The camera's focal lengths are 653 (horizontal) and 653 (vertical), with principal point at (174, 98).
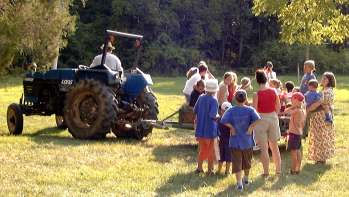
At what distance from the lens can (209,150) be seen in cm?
948

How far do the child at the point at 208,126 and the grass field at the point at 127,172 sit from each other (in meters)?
0.33

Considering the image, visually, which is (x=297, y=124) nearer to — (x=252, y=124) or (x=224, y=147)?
(x=224, y=147)

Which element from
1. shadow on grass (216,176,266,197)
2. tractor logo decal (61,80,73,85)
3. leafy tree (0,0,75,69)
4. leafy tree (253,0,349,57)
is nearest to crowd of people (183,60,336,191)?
shadow on grass (216,176,266,197)

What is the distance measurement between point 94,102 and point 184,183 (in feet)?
14.5

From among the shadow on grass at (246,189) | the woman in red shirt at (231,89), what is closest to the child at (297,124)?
the shadow on grass at (246,189)

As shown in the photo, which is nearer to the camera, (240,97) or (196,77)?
(240,97)

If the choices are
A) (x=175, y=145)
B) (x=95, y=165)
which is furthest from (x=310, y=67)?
(x=95, y=165)

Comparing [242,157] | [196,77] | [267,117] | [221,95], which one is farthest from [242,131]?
[196,77]

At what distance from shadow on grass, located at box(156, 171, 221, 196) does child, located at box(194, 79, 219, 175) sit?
0.28 metres

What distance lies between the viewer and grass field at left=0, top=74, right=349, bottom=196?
8.23 m

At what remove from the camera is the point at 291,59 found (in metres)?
52.9

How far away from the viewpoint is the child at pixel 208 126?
→ 948cm

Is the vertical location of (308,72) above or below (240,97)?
above

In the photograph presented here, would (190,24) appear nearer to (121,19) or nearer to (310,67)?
(121,19)
